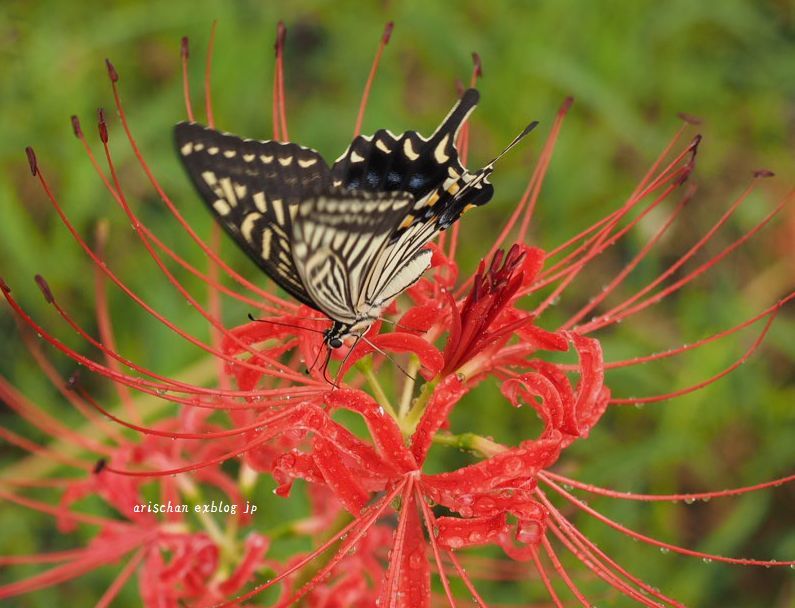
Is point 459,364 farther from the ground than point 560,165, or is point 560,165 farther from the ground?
point 560,165

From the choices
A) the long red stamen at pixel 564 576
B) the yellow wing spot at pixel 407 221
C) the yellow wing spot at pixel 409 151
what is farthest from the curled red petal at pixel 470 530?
the yellow wing spot at pixel 409 151

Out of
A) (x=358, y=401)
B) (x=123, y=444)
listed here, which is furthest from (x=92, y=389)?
(x=358, y=401)

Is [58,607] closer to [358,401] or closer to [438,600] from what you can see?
[438,600]

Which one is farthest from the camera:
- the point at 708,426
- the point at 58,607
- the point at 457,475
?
the point at 708,426

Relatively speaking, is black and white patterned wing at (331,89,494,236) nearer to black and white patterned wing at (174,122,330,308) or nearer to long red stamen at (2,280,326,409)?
black and white patterned wing at (174,122,330,308)

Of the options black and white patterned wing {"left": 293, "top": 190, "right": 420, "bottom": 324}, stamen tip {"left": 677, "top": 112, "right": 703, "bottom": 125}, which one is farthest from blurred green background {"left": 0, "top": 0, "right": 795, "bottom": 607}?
black and white patterned wing {"left": 293, "top": 190, "right": 420, "bottom": 324}
